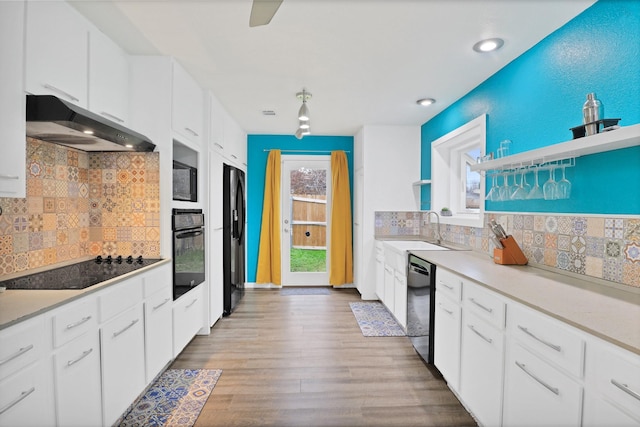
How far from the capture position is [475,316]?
1793 mm

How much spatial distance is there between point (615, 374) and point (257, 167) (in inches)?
181

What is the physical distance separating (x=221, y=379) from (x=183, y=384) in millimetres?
261

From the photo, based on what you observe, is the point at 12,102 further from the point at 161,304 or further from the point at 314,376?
the point at 314,376

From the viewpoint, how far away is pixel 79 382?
144cm

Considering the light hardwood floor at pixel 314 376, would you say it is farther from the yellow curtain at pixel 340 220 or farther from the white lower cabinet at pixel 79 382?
the yellow curtain at pixel 340 220

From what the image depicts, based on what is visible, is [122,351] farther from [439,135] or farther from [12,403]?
[439,135]

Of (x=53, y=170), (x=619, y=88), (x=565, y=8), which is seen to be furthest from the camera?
(x=53, y=170)

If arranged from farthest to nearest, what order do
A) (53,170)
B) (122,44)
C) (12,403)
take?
(122,44) → (53,170) → (12,403)

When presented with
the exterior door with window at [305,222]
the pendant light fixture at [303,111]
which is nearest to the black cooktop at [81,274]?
the pendant light fixture at [303,111]

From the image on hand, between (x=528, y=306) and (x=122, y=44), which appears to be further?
(x=122, y=44)

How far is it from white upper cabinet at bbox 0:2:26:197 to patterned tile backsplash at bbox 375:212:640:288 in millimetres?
2912

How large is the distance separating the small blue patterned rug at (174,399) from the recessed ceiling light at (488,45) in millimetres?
3012

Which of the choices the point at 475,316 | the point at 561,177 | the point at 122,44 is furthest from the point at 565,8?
the point at 122,44

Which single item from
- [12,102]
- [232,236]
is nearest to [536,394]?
[12,102]
